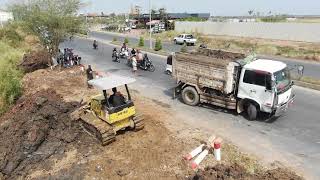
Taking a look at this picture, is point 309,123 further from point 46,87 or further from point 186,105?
point 46,87

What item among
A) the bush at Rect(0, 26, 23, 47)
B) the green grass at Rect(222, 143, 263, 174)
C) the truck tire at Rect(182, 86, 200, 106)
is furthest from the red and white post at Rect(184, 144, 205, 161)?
the bush at Rect(0, 26, 23, 47)

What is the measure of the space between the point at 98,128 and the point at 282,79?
818 cm

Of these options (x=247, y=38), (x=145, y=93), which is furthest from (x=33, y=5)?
(x=247, y=38)

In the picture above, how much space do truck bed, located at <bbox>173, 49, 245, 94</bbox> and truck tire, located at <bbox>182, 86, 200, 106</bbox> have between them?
41 centimetres

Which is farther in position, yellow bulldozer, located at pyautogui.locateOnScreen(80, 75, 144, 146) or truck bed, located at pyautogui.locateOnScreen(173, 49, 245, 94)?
truck bed, located at pyautogui.locateOnScreen(173, 49, 245, 94)

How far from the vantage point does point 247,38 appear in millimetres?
58250

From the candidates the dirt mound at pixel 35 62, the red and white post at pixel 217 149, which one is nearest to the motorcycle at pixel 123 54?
the dirt mound at pixel 35 62

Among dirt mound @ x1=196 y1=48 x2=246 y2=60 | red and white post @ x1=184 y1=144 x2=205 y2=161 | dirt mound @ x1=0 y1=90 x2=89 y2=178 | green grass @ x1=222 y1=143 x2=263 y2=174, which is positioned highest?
dirt mound @ x1=196 y1=48 x2=246 y2=60

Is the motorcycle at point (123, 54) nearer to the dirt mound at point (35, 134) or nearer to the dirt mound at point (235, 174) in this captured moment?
the dirt mound at point (35, 134)

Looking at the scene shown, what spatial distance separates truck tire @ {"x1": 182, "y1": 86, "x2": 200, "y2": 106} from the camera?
18906 mm

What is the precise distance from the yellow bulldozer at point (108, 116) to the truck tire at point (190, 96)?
4.41 m

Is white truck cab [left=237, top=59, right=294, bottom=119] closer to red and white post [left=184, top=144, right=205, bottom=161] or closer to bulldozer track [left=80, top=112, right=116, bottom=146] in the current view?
red and white post [left=184, top=144, right=205, bottom=161]

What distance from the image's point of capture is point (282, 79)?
643 inches

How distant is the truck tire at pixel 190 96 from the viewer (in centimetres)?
1891
